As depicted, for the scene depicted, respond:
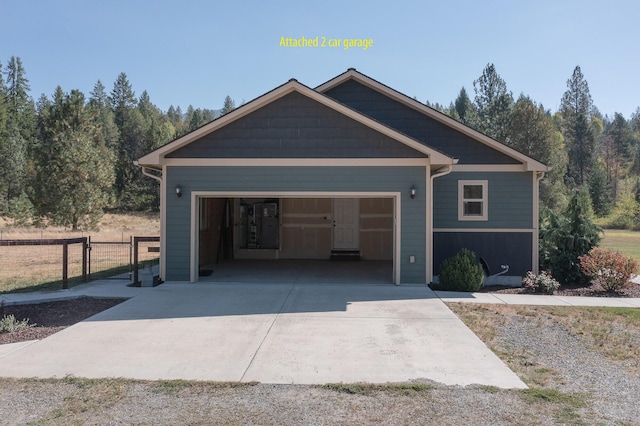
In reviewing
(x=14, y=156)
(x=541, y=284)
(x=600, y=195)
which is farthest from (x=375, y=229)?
(x=600, y=195)

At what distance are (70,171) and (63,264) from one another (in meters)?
21.1

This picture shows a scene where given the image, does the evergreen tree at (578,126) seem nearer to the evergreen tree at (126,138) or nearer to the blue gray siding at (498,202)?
the blue gray siding at (498,202)

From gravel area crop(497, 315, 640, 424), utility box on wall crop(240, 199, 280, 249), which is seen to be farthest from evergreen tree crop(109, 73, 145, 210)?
gravel area crop(497, 315, 640, 424)

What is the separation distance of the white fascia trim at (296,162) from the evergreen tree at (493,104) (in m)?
28.3

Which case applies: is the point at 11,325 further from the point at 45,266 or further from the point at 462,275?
the point at 462,275

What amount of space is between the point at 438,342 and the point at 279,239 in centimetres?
952

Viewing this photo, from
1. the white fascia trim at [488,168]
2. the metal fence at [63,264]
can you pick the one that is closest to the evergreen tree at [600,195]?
the white fascia trim at [488,168]

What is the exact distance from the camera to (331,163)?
33.3ft

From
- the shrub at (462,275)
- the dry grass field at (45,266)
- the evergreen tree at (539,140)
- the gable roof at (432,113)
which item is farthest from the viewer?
the evergreen tree at (539,140)

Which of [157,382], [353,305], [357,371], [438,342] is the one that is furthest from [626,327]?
[157,382]

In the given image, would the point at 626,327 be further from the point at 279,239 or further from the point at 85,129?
the point at 85,129

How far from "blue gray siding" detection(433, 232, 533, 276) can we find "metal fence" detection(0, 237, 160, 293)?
7.00 meters

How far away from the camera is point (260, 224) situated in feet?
49.4

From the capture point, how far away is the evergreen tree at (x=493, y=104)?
120 ft
